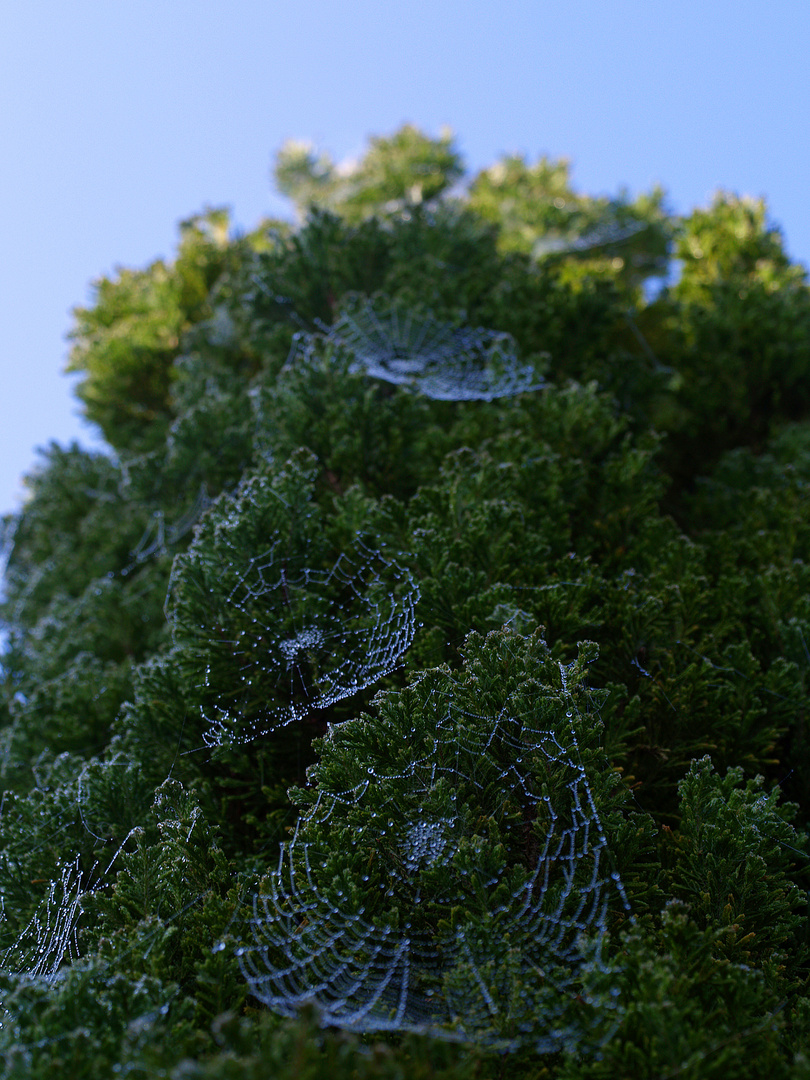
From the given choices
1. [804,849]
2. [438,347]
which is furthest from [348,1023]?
[438,347]

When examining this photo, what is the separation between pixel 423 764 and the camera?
12.4 feet

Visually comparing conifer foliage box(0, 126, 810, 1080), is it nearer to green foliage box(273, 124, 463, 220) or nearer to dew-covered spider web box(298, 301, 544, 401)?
dew-covered spider web box(298, 301, 544, 401)

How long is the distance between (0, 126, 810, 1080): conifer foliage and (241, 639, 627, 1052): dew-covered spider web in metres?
0.02

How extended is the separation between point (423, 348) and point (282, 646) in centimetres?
433

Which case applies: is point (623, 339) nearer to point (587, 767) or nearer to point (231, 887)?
point (587, 767)

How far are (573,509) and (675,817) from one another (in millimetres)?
2470

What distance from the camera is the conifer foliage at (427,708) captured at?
308 centimetres

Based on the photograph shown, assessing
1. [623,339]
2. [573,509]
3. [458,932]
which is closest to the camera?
[458,932]

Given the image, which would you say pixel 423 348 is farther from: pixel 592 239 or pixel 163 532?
pixel 592 239

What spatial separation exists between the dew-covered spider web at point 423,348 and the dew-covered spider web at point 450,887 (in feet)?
14.0

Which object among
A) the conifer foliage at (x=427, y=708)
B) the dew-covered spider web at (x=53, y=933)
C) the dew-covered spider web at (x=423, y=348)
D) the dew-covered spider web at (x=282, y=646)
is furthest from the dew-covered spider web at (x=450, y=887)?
the dew-covered spider web at (x=423, y=348)

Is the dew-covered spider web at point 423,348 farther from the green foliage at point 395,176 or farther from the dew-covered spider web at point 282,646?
the green foliage at point 395,176

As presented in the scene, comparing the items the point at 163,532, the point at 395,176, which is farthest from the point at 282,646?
the point at 395,176

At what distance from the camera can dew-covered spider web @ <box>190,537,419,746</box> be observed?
15.5 ft
